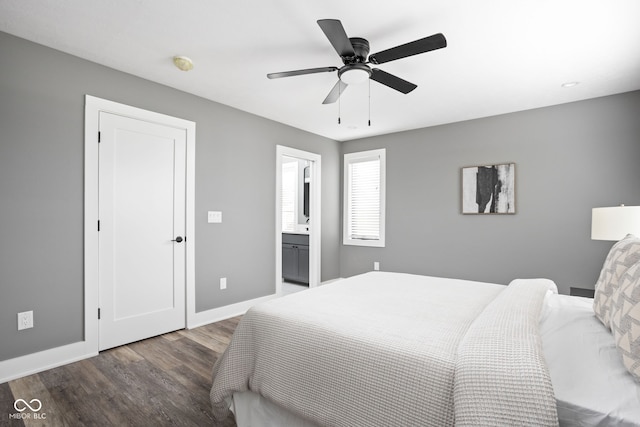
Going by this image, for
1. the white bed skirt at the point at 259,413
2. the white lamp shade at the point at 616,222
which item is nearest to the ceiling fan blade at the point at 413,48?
the white lamp shade at the point at 616,222

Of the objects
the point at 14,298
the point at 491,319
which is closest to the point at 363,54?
the point at 491,319

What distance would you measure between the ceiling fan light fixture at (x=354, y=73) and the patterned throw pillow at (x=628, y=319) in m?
1.80

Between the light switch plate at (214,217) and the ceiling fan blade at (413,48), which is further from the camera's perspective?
the light switch plate at (214,217)

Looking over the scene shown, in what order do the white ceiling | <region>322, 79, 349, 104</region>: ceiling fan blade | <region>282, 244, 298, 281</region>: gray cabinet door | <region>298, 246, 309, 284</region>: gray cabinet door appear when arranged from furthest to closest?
<region>282, 244, 298, 281</region>: gray cabinet door < <region>298, 246, 309, 284</region>: gray cabinet door < <region>322, 79, 349, 104</region>: ceiling fan blade < the white ceiling

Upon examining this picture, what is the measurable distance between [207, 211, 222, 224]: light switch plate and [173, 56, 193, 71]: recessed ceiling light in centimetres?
146

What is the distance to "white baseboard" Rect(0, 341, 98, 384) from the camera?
2.26 metres

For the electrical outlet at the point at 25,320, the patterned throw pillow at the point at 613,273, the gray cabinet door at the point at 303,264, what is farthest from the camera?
the gray cabinet door at the point at 303,264

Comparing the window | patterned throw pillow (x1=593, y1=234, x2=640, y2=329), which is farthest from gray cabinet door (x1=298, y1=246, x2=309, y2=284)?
patterned throw pillow (x1=593, y1=234, x2=640, y2=329)

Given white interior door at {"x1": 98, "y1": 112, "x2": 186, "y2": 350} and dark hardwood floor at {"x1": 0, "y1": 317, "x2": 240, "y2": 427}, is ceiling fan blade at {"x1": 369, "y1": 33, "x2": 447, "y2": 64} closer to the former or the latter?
white interior door at {"x1": 98, "y1": 112, "x2": 186, "y2": 350}

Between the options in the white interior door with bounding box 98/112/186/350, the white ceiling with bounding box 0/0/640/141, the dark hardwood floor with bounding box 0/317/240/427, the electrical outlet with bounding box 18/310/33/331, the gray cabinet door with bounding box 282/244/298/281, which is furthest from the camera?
the gray cabinet door with bounding box 282/244/298/281

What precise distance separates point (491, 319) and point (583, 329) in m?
0.36

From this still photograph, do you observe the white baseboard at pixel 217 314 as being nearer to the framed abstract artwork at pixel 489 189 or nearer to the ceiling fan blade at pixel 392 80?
the ceiling fan blade at pixel 392 80

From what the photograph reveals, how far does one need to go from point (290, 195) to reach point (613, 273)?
16.6 ft

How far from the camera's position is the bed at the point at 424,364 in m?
0.96
